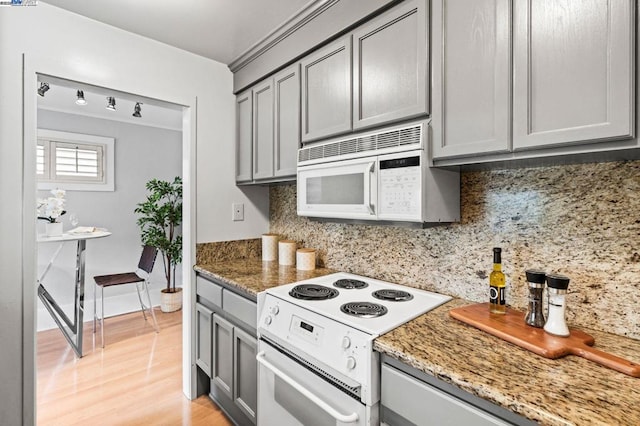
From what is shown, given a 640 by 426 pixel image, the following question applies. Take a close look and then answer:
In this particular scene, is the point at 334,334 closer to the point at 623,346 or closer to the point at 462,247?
the point at 462,247

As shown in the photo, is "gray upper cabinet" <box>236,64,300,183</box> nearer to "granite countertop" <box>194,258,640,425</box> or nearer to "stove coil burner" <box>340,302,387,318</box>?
"stove coil burner" <box>340,302,387,318</box>

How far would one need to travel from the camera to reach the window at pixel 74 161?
3.63 meters

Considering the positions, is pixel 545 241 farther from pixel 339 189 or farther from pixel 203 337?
pixel 203 337

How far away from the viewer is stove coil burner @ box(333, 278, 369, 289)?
171 centimetres

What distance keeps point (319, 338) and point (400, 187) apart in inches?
27.5

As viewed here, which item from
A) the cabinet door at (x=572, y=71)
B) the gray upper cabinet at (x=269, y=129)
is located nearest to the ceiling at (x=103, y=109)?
the gray upper cabinet at (x=269, y=129)

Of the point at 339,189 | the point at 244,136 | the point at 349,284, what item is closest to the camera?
the point at 339,189

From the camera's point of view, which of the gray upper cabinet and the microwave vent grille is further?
the gray upper cabinet

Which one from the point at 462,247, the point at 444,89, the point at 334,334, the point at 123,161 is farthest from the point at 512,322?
the point at 123,161

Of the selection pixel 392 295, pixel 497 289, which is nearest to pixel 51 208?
pixel 392 295

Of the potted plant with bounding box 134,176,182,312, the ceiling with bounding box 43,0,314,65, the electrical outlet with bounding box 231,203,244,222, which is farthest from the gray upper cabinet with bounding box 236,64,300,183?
the potted plant with bounding box 134,176,182,312

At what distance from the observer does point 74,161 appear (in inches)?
150

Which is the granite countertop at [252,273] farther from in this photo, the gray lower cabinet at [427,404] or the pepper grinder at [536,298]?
the pepper grinder at [536,298]

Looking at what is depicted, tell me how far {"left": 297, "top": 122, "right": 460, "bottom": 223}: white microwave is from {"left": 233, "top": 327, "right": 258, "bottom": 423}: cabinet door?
2.59 ft
